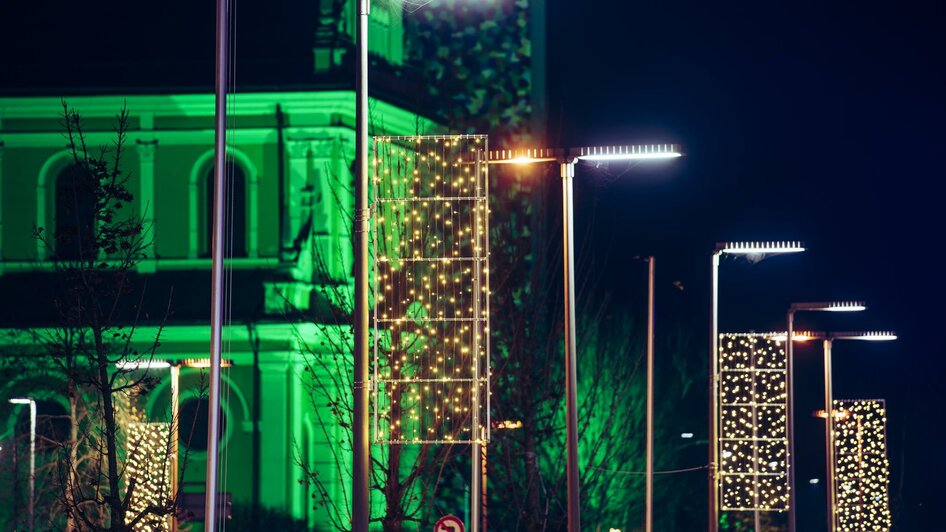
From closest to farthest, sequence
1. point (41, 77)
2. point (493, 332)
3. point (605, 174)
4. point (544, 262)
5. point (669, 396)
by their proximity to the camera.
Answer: point (605, 174), point (493, 332), point (544, 262), point (41, 77), point (669, 396)

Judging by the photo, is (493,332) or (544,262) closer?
(493,332)

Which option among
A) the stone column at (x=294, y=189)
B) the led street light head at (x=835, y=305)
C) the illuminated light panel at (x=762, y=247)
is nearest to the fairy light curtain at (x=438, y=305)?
the illuminated light panel at (x=762, y=247)

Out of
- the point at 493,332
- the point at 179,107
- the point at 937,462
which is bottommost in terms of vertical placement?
the point at 937,462

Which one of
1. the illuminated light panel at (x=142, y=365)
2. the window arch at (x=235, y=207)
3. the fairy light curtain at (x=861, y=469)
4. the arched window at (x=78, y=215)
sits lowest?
the fairy light curtain at (x=861, y=469)

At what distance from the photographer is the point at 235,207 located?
52.0 meters

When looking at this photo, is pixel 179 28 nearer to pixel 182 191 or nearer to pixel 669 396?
pixel 182 191

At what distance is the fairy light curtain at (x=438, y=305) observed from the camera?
67.2 ft

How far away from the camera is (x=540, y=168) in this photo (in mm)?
51719

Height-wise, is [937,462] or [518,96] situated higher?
[518,96]

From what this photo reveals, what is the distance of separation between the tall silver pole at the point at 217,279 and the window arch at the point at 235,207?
96.8ft

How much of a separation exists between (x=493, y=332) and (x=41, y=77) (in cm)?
1966

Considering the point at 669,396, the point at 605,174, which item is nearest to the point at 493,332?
the point at 605,174

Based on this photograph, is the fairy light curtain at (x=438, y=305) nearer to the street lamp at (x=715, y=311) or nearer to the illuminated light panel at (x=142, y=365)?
the illuminated light panel at (x=142, y=365)

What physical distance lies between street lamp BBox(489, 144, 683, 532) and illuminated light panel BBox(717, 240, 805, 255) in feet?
32.7
